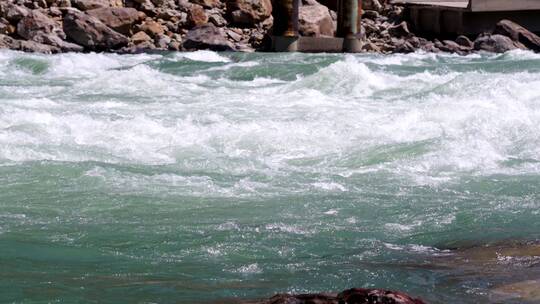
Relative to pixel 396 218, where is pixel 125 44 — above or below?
below

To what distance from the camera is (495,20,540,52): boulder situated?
27.9m

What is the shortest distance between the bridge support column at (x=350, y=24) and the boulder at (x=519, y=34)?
12.8ft

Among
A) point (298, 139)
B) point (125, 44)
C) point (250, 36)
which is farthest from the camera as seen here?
point (250, 36)

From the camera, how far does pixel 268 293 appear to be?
21.8 ft

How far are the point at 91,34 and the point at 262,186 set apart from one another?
53.3ft

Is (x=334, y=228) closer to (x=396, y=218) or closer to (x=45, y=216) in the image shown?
(x=396, y=218)

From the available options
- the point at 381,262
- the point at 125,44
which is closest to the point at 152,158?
the point at 381,262

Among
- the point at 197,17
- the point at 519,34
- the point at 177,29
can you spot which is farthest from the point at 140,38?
the point at 519,34

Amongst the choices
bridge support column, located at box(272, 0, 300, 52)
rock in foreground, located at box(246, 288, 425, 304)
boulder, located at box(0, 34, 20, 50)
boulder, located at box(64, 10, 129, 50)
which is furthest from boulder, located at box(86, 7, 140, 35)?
rock in foreground, located at box(246, 288, 425, 304)

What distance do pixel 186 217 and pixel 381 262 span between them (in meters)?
2.09

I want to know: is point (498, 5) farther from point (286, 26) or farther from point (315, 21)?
point (286, 26)

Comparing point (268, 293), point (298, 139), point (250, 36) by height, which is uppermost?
point (268, 293)

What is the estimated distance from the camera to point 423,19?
3177 centimetres

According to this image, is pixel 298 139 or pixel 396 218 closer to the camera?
pixel 396 218
